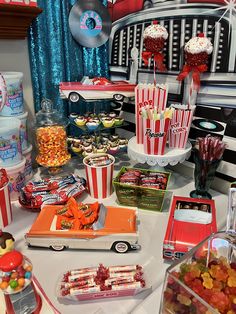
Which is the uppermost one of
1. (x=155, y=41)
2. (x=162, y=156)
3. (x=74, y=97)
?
(x=155, y=41)

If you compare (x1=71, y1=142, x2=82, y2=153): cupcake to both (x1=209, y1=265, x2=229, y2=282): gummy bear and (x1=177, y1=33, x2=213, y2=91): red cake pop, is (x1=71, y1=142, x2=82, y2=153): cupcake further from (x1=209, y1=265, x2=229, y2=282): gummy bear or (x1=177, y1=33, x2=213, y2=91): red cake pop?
(x1=209, y1=265, x2=229, y2=282): gummy bear

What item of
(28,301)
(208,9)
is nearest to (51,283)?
(28,301)

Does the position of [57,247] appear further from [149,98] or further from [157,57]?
[157,57]

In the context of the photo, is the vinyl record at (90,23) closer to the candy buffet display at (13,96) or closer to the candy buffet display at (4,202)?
the candy buffet display at (13,96)

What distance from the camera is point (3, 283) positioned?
23.9 inches

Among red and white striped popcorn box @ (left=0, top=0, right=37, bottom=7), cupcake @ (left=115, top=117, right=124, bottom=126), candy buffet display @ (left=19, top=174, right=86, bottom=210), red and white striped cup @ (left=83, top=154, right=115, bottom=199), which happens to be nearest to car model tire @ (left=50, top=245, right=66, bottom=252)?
candy buffet display @ (left=19, top=174, right=86, bottom=210)

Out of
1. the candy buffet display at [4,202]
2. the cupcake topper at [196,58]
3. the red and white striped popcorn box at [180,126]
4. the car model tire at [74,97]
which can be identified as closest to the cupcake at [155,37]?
the cupcake topper at [196,58]

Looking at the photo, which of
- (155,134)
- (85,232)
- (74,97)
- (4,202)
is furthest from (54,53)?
(85,232)

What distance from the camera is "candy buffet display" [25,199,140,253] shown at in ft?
2.94

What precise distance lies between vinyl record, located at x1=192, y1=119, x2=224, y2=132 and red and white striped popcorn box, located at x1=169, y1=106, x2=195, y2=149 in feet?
0.28

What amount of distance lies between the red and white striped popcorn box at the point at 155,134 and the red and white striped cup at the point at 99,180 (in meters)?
0.17

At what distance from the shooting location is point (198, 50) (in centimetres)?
111

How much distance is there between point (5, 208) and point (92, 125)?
542mm

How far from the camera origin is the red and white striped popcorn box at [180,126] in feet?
4.00
